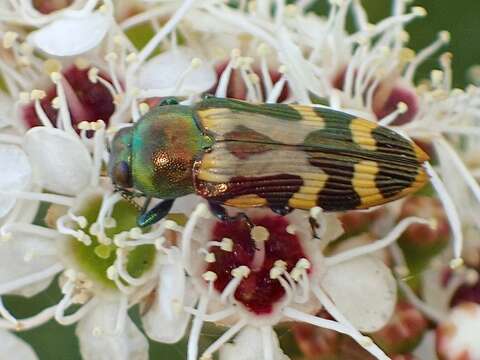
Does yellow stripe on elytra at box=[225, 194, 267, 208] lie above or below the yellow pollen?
above

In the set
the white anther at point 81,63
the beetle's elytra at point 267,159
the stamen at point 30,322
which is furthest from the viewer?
the white anther at point 81,63

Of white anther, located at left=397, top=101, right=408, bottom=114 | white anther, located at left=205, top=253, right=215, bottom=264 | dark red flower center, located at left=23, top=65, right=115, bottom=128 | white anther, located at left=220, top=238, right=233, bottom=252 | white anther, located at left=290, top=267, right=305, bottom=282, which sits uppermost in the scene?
white anther, located at left=397, top=101, right=408, bottom=114

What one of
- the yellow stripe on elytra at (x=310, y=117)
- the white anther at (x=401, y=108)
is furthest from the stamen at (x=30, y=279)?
the white anther at (x=401, y=108)

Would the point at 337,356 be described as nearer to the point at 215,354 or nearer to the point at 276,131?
the point at 215,354

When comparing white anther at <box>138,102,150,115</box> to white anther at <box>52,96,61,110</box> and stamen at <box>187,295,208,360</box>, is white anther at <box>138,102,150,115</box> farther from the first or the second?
stamen at <box>187,295,208,360</box>

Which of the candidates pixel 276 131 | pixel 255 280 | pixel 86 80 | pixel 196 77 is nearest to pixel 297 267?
pixel 255 280

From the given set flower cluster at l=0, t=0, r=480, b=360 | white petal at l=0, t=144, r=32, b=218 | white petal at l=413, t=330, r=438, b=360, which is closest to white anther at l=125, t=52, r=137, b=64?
flower cluster at l=0, t=0, r=480, b=360

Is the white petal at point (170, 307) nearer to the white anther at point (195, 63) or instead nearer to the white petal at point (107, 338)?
the white petal at point (107, 338)

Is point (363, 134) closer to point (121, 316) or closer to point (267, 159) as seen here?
point (267, 159)
